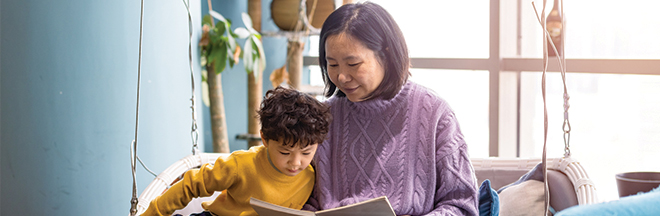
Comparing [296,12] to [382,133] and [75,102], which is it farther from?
[382,133]

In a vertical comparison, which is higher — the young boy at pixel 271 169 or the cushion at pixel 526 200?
the young boy at pixel 271 169

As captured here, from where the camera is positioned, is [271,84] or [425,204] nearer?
[425,204]

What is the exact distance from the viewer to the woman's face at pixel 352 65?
4.00 feet

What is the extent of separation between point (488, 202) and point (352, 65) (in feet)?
1.75

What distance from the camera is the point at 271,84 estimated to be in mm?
3539

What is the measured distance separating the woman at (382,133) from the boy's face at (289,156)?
5.2 inches

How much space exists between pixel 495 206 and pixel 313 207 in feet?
1.56

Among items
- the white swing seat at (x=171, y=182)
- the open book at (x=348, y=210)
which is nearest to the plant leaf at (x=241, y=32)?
the white swing seat at (x=171, y=182)

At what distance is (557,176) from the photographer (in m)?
1.66

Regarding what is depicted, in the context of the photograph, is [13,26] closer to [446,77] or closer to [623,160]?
[446,77]

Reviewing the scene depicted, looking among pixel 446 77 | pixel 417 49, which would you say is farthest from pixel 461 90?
pixel 417 49

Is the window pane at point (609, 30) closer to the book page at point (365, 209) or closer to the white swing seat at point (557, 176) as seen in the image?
the white swing seat at point (557, 176)

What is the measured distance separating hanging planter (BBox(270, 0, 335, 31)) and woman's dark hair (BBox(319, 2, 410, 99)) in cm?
188

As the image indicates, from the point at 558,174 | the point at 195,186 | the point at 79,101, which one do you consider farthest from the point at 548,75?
the point at 79,101
